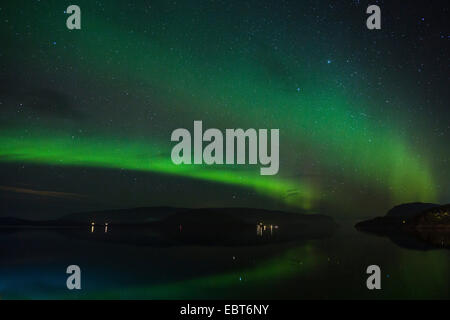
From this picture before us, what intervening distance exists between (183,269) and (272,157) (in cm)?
751

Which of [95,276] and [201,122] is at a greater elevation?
[201,122]

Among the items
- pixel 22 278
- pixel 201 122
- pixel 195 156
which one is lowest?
pixel 22 278

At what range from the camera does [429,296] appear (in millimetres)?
11477

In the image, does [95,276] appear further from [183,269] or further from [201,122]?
[201,122]

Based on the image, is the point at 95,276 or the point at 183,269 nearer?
the point at 95,276

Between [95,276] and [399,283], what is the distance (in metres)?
12.7
